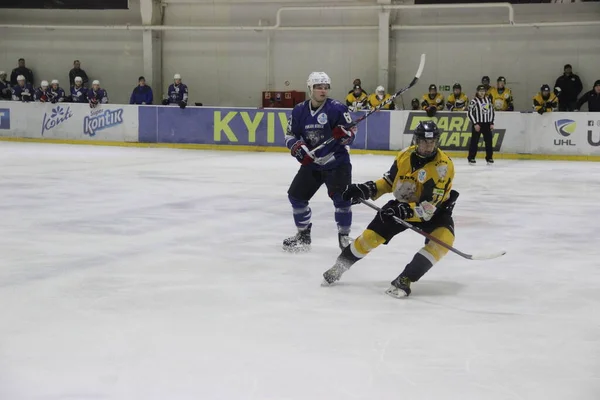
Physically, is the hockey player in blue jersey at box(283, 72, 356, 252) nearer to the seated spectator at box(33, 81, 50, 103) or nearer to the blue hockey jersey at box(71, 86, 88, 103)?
the seated spectator at box(33, 81, 50, 103)

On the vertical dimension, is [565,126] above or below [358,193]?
above

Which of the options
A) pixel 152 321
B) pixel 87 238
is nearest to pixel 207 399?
pixel 152 321

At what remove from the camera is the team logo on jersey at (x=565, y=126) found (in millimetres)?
14133

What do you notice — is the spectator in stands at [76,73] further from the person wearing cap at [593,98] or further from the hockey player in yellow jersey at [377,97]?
the person wearing cap at [593,98]

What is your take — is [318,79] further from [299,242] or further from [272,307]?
[272,307]

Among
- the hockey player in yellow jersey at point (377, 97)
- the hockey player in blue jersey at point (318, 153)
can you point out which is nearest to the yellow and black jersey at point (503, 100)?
the hockey player in yellow jersey at point (377, 97)

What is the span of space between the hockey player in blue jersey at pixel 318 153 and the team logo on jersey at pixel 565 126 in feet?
30.6

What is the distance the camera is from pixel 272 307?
412cm

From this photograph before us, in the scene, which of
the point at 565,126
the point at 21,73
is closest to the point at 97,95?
the point at 21,73

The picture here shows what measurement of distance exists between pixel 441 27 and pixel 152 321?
14.8 metres

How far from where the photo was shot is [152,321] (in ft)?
12.5

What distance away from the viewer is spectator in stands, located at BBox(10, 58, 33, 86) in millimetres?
19359

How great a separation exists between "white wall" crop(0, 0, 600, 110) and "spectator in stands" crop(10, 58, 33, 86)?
531 mm

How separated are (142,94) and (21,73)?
3.67 meters
